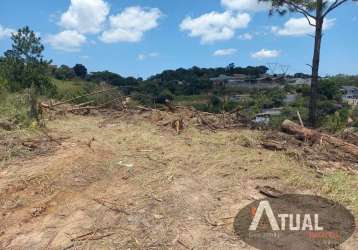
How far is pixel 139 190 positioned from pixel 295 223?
1.44 meters

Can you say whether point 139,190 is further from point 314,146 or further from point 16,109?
point 16,109

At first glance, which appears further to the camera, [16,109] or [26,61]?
[26,61]

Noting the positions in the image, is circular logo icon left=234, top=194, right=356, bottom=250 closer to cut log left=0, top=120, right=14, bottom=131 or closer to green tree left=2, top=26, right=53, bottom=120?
cut log left=0, top=120, right=14, bottom=131

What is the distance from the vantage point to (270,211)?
3.48m

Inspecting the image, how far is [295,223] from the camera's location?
10.8 feet

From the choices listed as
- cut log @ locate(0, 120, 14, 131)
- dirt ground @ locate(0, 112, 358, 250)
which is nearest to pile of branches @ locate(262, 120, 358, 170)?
dirt ground @ locate(0, 112, 358, 250)

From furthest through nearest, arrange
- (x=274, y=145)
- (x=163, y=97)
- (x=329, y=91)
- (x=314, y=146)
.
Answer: (x=329, y=91) → (x=163, y=97) → (x=314, y=146) → (x=274, y=145)

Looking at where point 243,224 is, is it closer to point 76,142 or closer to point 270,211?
Result: point 270,211

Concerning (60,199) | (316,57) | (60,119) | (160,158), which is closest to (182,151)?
(160,158)

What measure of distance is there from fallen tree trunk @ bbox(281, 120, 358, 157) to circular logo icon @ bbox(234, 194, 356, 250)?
5.86ft

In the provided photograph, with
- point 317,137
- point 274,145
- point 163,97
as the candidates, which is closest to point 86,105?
point 163,97

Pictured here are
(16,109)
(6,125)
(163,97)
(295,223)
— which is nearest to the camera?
(295,223)

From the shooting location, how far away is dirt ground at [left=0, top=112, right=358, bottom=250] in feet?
10.3

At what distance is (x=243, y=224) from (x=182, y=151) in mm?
2098
